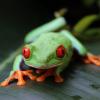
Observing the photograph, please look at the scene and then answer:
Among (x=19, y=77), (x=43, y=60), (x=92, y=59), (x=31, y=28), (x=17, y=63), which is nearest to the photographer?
(x=43, y=60)

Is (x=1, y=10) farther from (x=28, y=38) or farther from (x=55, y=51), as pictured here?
(x=55, y=51)

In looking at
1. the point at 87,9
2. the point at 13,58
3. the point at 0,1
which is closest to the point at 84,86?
the point at 13,58

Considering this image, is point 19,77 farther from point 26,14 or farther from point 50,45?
point 26,14

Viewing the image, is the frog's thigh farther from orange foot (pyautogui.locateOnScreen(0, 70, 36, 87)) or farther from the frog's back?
the frog's back

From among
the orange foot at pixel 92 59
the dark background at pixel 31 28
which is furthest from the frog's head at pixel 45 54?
the orange foot at pixel 92 59

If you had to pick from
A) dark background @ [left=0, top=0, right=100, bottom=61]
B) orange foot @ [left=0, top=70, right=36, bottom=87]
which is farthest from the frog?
dark background @ [left=0, top=0, right=100, bottom=61]

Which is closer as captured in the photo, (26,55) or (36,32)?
(26,55)

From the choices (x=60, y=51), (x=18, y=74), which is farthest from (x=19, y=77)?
(x=60, y=51)
